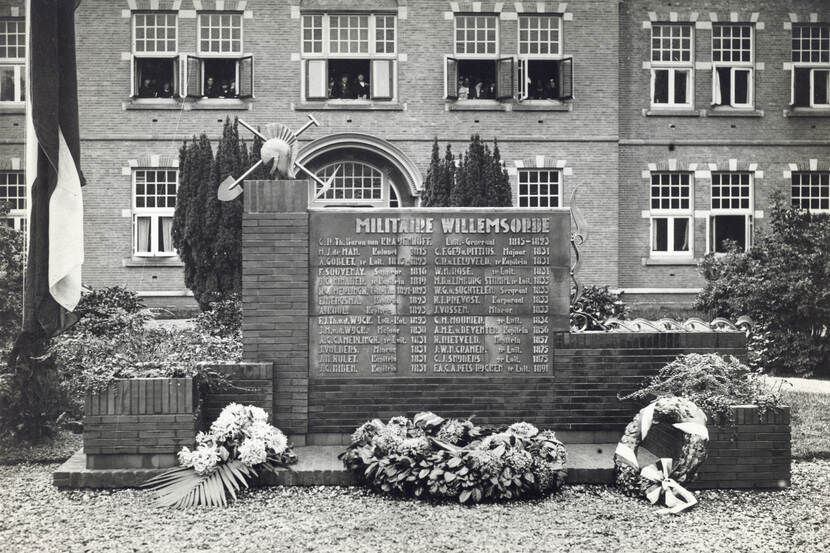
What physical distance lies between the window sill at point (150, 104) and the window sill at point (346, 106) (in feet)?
10.2

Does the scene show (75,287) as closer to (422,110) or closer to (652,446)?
(652,446)

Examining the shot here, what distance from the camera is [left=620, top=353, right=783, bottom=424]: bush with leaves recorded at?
22.2ft

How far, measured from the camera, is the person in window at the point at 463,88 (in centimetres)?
2181

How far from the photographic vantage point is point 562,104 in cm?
2177

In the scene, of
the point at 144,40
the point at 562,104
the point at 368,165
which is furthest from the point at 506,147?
the point at 144,40

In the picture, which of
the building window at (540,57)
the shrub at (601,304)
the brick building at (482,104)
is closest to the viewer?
the shrub at (601,304)

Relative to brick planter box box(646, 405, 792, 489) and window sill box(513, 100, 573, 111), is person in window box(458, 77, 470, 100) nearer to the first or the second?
window sill box(513, 100, 573, 111)

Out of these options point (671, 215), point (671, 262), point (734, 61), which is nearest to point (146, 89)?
point (671, 215)

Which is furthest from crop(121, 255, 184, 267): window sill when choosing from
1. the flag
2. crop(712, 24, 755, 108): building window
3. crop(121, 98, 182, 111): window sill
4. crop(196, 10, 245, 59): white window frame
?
crop(712, 24, 755, 108): building window

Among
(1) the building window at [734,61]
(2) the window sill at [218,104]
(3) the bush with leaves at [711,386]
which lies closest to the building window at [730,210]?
(1) the building window at [734,61]

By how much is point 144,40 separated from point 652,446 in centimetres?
1856

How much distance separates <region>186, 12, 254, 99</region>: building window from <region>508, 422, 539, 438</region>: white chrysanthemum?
16.3 m

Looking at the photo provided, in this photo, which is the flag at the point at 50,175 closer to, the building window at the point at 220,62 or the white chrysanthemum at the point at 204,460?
the white chrysanthemum at the point at 204,460

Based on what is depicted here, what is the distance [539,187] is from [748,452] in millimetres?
15816
